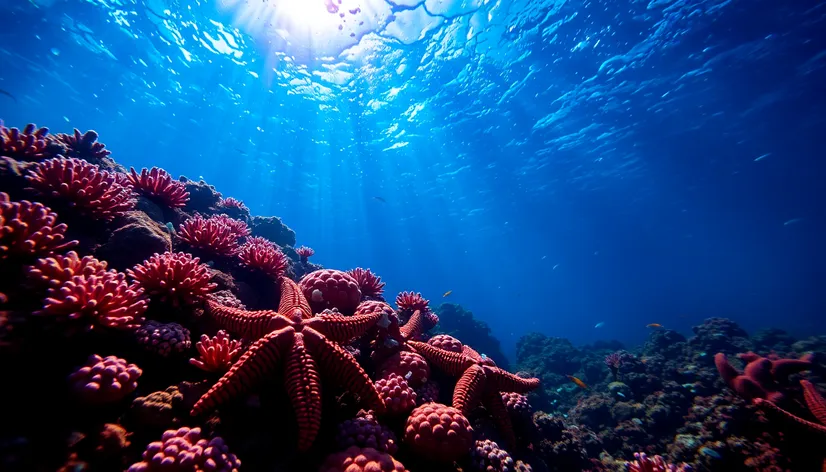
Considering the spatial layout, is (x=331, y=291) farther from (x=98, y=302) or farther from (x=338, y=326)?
(x=98, y=302)

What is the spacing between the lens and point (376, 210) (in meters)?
59.1

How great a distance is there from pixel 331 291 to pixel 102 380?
2.94 m

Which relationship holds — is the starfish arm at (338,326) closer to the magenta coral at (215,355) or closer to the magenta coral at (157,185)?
the magenta coral at (215,355)

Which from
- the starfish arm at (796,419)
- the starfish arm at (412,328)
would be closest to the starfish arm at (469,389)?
the starfish arm at (412,328)

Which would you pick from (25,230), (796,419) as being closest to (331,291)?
(25,230)

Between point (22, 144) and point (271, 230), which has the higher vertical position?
point (271, 230)

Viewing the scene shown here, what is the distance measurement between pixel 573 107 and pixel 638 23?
7.52 meters

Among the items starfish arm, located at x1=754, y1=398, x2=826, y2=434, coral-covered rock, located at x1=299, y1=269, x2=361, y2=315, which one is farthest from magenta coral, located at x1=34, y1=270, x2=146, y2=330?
starfish arm, located at x1=754, y1=398, x2=826, y2=434

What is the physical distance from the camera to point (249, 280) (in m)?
5.60

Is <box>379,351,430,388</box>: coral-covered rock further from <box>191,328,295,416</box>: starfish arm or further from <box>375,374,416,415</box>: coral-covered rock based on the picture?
<box>191,328,295,416</box>: starfish arm

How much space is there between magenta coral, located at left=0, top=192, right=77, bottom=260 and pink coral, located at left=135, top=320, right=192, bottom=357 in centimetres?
124

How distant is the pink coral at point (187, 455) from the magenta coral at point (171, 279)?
172 cm

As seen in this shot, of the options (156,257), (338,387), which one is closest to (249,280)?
(156,257)

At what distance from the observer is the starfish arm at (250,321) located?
3.08 m
